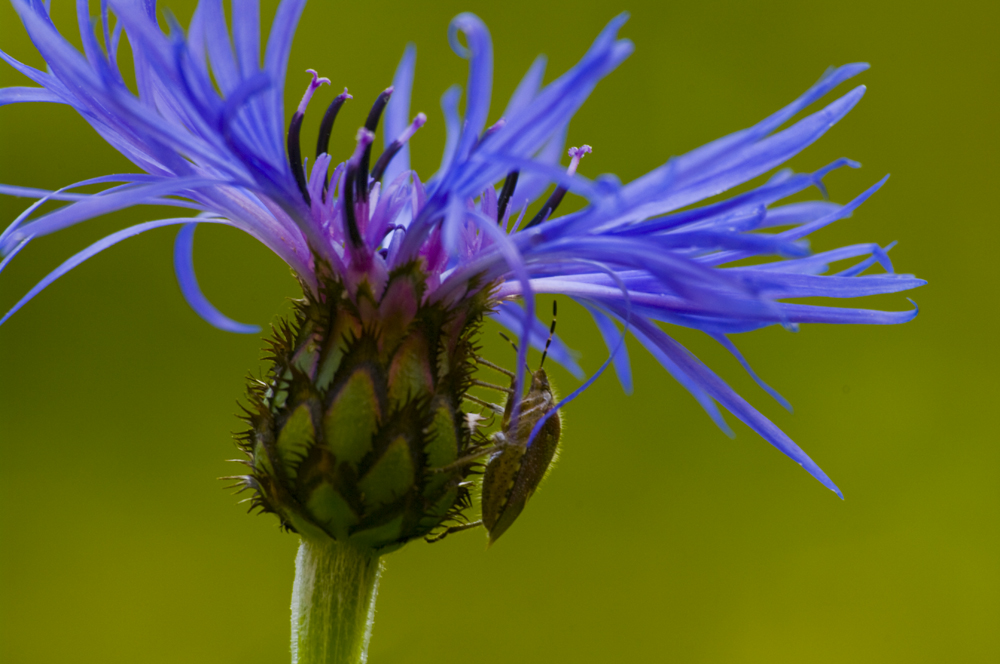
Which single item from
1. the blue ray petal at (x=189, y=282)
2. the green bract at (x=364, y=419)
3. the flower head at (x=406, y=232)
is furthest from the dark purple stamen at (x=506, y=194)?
the blue ray petal at (x=189, y=282)

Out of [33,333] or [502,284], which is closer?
[502,284]

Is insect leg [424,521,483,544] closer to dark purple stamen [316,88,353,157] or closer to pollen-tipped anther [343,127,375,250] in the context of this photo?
pollen-tipped anther [343,127,375,250]

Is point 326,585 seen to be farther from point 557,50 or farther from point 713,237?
point 557,50

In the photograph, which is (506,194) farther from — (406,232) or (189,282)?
(189,282)

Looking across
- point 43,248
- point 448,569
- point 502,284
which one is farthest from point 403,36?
point 502,284

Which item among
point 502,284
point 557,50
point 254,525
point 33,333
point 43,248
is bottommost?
point 502,284

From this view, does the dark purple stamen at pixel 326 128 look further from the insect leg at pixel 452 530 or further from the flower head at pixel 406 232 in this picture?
the insect leg at pixel 452 530
